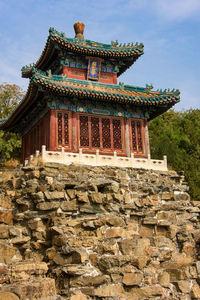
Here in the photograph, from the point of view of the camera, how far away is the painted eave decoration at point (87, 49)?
1950 cm

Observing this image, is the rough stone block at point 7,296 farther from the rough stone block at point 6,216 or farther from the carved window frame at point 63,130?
the carved window frame at point 63,130

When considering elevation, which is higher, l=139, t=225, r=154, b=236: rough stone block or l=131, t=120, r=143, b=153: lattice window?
l=131, t=120, r=143, b=153: lattice window

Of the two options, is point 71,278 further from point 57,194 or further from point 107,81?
point 107,81

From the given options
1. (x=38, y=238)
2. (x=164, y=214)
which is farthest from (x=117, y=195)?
(x=38, y=238)

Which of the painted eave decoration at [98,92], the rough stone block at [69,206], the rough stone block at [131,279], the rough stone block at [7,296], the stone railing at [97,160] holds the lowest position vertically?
the rough stone block at [7,296]

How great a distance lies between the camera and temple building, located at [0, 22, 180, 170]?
58.8 ft

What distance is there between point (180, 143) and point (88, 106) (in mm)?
19632

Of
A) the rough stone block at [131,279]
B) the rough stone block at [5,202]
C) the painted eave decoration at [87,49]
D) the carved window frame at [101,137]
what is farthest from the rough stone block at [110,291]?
the painted eave decoration at [87,49]

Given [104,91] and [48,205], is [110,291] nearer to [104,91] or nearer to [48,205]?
[48,205]

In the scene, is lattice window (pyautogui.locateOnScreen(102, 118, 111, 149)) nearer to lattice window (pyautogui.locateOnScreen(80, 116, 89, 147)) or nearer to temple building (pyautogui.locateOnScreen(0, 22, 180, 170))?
temple building (pyautogui.locateOnScreen(0, 22, 180, 170))

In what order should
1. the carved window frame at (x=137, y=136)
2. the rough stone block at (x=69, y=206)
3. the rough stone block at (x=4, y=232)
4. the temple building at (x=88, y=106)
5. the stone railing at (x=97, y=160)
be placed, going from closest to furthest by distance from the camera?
the rough stone block at (x=4, y=232) → the rough stone block at (x=69, y=206) → the stone railing at (x=97, y=160) → the temple building at (x=88, y=106) → the carved window frame at (x=137, y=136)

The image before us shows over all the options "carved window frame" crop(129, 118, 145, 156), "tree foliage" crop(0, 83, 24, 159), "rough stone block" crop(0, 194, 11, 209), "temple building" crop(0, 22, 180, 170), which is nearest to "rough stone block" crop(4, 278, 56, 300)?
"rough stone block" crop(0, 194, 11, 209)

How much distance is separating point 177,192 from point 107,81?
7828 mm

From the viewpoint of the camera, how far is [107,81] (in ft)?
70.1
